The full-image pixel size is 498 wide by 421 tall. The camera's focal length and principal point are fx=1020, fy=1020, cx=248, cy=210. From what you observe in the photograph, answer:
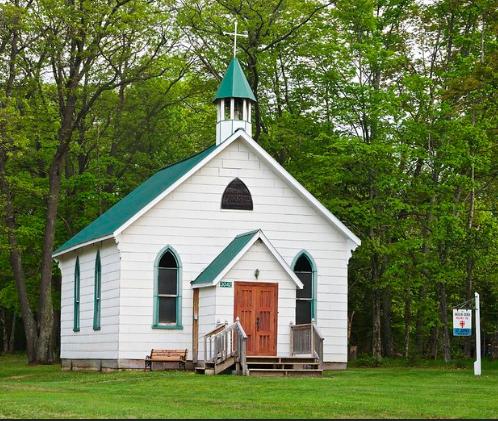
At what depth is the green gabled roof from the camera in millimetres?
33344

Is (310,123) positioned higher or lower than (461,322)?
higher

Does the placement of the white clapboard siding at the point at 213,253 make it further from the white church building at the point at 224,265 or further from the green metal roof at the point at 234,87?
the green metal roof at the point at 234,87

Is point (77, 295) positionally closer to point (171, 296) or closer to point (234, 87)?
point (171, 296)

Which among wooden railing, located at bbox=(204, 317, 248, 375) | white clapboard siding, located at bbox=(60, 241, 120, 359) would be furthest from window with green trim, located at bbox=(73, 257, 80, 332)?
wooden railing, located at bbox=(204, 317, 248, 375)

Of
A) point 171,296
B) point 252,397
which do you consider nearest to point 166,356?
point 171,296

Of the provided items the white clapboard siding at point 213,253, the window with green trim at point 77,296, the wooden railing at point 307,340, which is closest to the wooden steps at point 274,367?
the wooden railing at point 307,340

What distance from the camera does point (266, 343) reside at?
32.3 metres

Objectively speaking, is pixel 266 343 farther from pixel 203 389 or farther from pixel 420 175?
pixel 420 175

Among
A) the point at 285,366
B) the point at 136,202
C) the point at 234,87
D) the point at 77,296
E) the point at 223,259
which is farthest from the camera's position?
the point at 77,296

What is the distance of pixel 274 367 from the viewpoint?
3105cm

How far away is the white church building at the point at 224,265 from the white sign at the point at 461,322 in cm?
405

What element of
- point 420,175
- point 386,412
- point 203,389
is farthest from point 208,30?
point 386,412

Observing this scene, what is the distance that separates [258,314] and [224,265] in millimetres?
1983

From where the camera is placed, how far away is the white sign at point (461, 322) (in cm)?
3020
